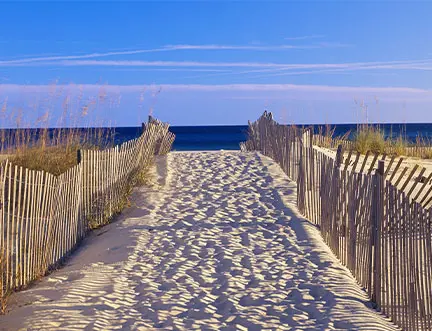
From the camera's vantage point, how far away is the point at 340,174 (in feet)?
26.5

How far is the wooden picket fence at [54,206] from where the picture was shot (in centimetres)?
666

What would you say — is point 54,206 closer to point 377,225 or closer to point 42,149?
point 377,225

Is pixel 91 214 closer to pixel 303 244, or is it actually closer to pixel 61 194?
pixel 61 194

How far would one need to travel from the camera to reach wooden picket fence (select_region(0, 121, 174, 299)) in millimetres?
6660

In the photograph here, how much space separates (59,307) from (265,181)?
7.48m

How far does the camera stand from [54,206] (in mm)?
7926

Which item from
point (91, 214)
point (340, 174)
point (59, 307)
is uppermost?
point (340, 174)

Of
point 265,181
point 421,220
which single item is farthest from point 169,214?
point 421,220

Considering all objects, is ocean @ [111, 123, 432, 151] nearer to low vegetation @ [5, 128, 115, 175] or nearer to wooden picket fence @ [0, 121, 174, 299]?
low vegetation @ [5, 128, 115, 175]

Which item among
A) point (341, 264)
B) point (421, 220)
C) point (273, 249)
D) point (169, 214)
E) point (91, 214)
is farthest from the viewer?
point (169, 214)

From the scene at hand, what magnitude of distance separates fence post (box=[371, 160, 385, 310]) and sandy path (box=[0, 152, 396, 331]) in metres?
0.21

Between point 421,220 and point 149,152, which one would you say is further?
point 149,152

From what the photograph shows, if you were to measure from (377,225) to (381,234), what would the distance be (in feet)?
0.39

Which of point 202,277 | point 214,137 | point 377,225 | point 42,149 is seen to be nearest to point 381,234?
point 377,225
